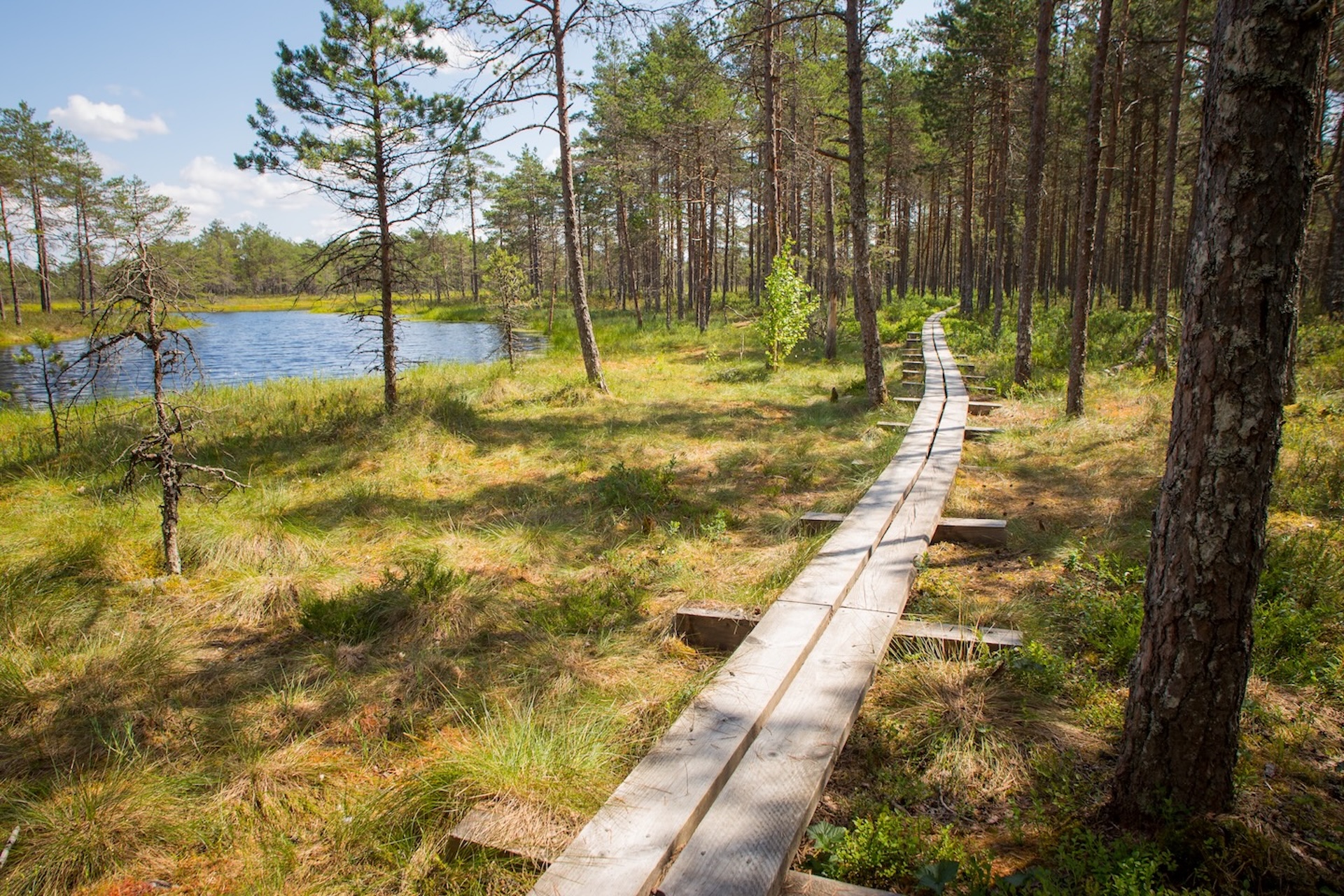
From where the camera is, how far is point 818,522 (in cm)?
561

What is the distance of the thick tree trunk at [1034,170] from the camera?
9.66 metres

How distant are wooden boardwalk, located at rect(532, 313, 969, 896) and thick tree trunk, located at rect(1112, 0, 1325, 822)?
3.70ft

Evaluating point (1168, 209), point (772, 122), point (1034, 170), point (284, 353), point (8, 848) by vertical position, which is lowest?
point (8, 848)

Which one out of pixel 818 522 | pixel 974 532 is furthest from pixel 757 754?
pixel 974 532

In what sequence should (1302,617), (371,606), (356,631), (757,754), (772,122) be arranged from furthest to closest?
(772,122) → (371,606) → (356,631) → (1302,617) → (757,754)

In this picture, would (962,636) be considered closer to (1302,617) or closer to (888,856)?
(888,856)

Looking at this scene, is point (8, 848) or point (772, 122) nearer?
point (8, 848)

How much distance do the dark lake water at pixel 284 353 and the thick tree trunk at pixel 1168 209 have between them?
12075 millimetres

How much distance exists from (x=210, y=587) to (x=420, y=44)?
901 cm

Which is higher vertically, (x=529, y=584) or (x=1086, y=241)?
(x=1086, y=241)

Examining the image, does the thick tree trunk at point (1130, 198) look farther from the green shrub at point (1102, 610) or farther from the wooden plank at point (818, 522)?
the green shrub at point (1102, 610)

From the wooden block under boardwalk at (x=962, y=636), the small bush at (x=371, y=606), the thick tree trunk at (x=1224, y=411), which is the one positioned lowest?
the small bush at (x=371, y=606)

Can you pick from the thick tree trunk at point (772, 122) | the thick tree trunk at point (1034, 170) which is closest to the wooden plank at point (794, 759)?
the thick tree trunk at point (1034, 170)

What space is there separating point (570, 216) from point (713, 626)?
10.5 meters
